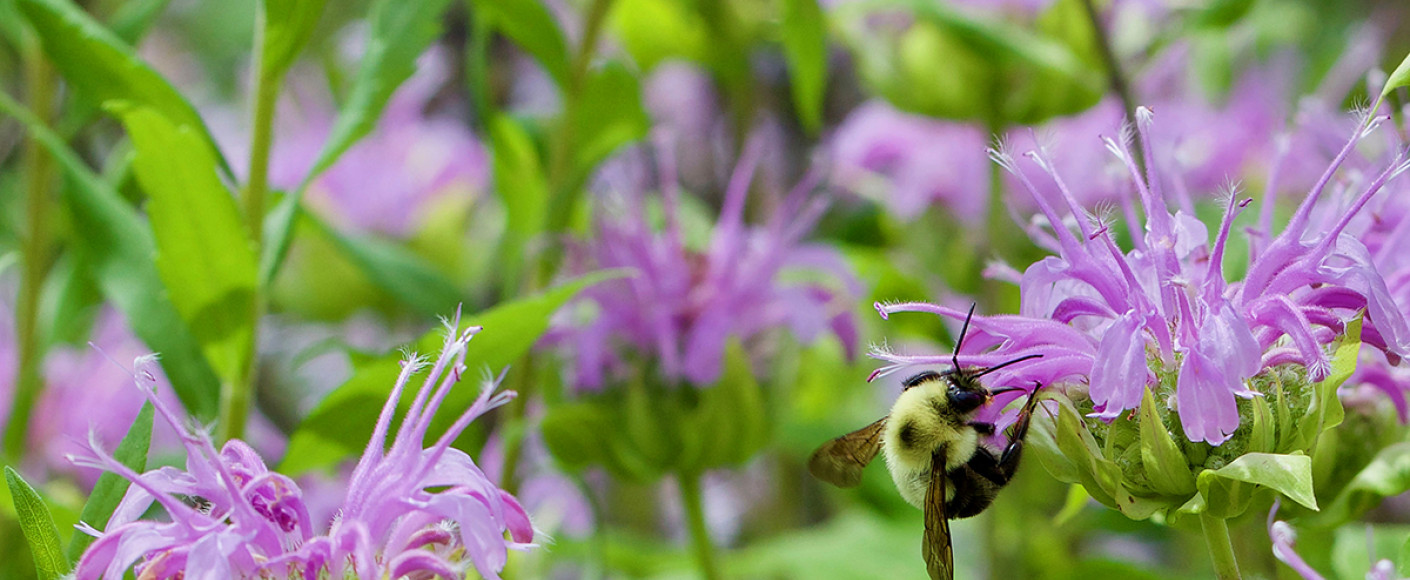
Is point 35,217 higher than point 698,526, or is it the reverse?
point 35,217

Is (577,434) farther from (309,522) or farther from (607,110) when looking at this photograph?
(309,522)

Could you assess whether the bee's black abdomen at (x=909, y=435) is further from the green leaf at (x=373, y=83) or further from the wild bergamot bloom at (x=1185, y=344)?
the green leaf at (x=373, y=83)

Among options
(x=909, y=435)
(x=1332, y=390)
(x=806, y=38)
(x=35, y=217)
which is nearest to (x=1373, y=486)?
(x=1332, y=390)

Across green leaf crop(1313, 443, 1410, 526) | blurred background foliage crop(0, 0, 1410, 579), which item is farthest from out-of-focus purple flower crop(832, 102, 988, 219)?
green leaf crop(1313, 443, 1410, 526)

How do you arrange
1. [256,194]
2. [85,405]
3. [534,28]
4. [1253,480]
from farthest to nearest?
[85,405]
[534,28]
[256,194]
[1253,480]

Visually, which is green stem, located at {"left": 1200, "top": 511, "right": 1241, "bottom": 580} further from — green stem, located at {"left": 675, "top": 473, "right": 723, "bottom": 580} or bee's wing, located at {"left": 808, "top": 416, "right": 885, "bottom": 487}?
green stem, located at {"left": 675, "top": 473, "right": 723, "bottom": 580}

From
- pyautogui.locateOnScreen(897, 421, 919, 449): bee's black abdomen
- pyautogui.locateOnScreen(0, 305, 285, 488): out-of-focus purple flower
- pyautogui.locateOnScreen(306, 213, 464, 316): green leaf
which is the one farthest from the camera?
pyautogui.locateOnScreen(0, 305, 285, 488): out-of-focus purple flower

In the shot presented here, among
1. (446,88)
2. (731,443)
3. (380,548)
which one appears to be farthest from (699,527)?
(446,88)
